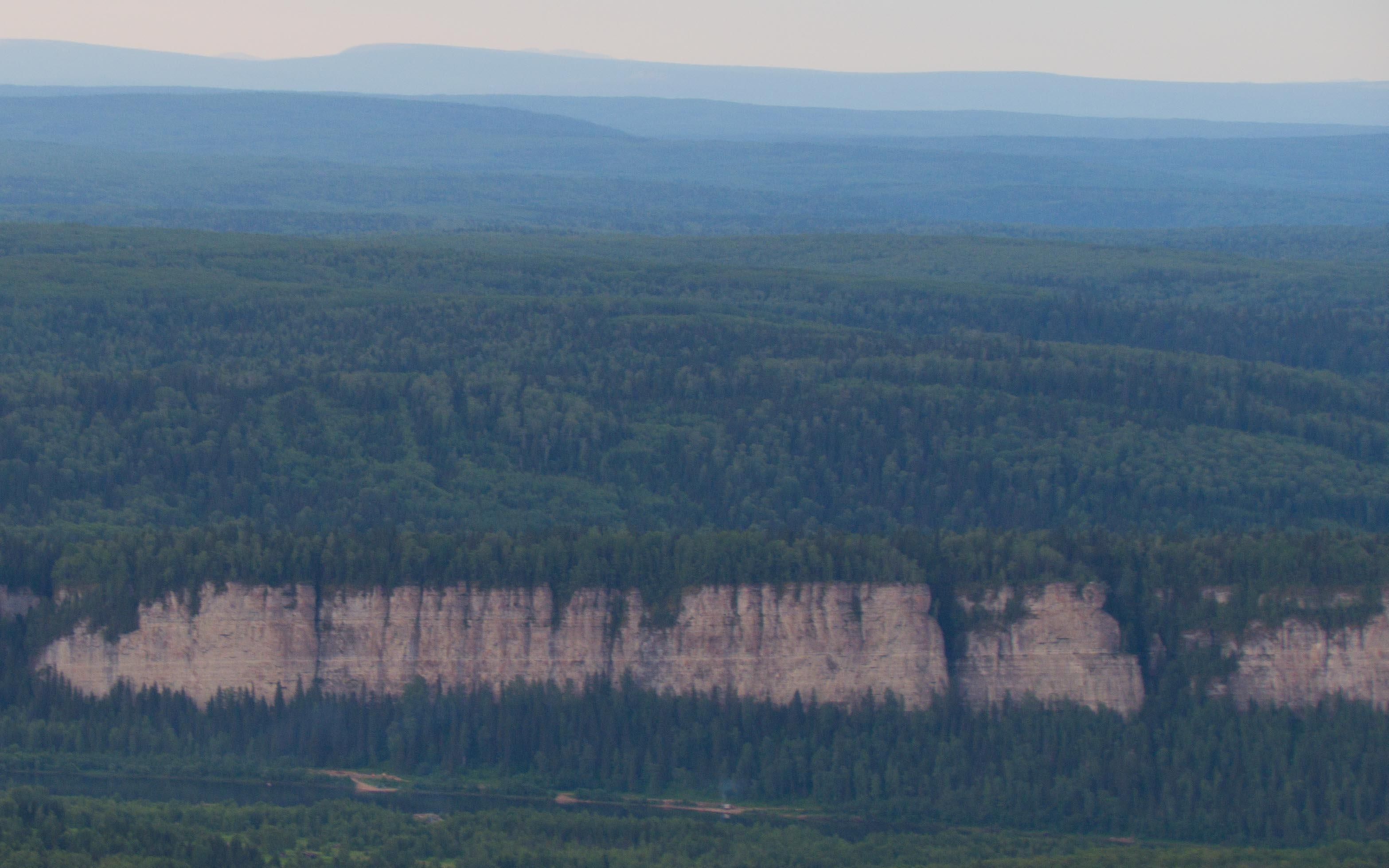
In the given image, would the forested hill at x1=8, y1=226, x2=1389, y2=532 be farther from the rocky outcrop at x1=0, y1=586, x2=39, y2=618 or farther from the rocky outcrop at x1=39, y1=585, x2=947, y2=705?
the rocky outcrop at x1=39, y1=585, x2=947, y2=705

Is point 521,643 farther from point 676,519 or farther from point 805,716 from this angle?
point 676,519

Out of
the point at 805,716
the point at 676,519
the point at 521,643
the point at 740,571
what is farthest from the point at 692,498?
the point at 805,716

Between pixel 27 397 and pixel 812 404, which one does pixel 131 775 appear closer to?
pixel 27 397

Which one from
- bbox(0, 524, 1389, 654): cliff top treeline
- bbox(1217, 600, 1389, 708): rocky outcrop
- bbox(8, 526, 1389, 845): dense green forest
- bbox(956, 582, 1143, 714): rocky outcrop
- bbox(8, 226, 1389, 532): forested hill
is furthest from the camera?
bbox(8, 226, 1389, 532): forested hill

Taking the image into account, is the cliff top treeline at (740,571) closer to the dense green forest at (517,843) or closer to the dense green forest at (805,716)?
the dense green forest at (805,716)

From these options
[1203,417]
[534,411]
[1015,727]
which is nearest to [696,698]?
[1015,727]

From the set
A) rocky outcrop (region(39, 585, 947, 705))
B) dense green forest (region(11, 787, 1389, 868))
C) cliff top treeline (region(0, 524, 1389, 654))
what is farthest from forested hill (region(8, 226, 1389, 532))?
dense green forest (region(11, 787, 1389, 868))
